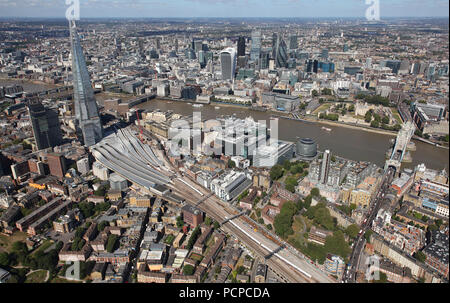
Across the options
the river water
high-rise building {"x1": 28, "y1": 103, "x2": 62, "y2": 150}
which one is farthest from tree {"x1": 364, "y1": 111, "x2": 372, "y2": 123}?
high-rise building {"x1": 28, "y1": 103, "x2": 62, "y2": 150}

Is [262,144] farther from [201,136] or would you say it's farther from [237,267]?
[237,267]

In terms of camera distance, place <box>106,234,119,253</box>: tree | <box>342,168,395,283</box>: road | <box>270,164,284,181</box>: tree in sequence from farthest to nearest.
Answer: <box>270,164,284,181</box>: tree
<box>106,234,119,253</box>: tree
<box>342,168,395,283</box>: road

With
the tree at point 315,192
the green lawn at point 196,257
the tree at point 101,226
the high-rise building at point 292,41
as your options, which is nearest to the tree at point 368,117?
the tree at point 315,192

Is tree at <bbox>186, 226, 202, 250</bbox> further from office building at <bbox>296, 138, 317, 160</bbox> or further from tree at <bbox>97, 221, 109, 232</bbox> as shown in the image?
office building at <bbox>296, 138, 317, 160</bbox>

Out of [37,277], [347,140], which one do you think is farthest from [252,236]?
[347,140]

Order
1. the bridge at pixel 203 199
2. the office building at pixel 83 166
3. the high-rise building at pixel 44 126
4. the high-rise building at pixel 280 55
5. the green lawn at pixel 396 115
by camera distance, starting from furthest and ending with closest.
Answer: the high-rise building at pixel 280 55, the green lawn at pixel 396 115, the high-rise building at pixel 44 126, the office building at pixel 83 166, the bridge at pixel 203 199

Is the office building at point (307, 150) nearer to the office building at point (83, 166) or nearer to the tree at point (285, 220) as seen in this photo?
the tree at point (285, 220)
